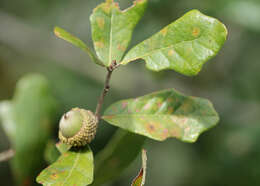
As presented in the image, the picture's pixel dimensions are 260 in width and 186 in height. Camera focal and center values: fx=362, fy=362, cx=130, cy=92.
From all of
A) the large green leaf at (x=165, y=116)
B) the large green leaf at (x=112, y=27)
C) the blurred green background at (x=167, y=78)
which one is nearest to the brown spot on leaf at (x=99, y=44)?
the large green leaf at (x=112, y=27)

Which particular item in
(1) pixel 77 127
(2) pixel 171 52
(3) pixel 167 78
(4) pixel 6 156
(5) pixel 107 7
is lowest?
(3) pixel 167 78

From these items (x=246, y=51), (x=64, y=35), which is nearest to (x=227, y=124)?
(x=246, y=51)

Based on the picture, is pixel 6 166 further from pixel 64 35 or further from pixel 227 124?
pixel 64 35

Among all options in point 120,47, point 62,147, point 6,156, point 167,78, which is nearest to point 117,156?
point 62,147

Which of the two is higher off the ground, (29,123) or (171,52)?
(171,52)

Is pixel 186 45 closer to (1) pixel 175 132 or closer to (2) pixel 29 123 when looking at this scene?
(1) pixel 175 132

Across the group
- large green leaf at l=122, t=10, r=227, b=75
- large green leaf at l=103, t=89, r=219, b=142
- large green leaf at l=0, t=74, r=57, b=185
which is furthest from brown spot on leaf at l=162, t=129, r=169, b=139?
large green leaf at l=0, t=74, r=57, b=185

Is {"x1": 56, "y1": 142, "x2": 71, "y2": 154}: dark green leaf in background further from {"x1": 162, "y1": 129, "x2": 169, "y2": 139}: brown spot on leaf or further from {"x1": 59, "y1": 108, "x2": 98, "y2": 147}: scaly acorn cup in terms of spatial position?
{"x1": 162, "y1": 129, "x2": 169, "y2": 139}: brown spot on leaf

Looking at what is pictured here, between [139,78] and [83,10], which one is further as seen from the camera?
[83,10]
